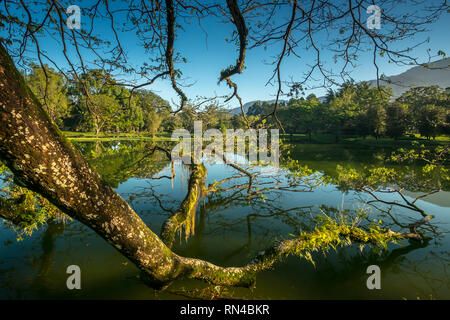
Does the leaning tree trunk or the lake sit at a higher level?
the leaning tree trunk

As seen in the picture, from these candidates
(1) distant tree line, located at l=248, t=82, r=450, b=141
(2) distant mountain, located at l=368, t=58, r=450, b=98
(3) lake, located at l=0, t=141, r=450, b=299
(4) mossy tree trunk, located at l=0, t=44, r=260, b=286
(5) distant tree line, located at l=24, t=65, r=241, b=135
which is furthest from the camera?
(1) distant tree line, located at l=248, t=82, r=450, b=141

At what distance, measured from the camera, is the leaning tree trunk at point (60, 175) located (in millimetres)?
937

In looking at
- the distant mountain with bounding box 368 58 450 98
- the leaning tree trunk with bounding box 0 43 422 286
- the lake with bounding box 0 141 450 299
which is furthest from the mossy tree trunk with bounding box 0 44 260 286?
the distant mountain with bounding box 368 58 450 98

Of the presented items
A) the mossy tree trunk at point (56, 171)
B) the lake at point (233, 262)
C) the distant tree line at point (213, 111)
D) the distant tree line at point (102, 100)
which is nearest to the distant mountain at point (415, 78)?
the distant tree line at point (213, 111)

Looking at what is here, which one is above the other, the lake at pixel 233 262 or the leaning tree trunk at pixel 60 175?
the leaning tree trunk at pixel 60 175

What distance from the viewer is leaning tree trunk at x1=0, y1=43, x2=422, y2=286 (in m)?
0.94

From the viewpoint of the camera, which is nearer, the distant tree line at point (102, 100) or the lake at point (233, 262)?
the distant tree line at point (102, 100)

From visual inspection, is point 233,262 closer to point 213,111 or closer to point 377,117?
point 213,111

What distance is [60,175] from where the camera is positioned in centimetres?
Result: 111

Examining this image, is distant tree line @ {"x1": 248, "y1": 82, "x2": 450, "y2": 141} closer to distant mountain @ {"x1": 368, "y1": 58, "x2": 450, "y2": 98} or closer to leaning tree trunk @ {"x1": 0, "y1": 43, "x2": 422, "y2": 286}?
distant mountain @ {"x1": 368, "y1": 58, "x2": 450, "y2": 98}

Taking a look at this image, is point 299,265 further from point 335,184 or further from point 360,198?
point 335,184

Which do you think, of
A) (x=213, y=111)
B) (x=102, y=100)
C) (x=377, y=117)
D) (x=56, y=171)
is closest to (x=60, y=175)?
(x=56, y=171)

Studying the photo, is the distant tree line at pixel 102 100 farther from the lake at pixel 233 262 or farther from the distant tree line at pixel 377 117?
the distant tree line at pixel 377 117
